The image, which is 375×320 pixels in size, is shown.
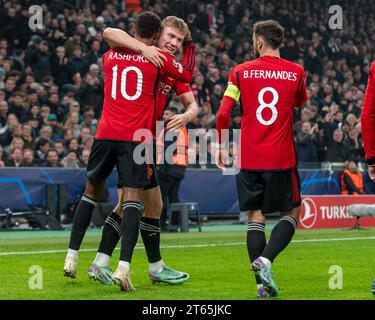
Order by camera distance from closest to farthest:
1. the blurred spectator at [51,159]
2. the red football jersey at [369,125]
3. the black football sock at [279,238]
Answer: the red football jersey at [369,125], the black football sock at [279,238], the blurred spectator at [51,159]

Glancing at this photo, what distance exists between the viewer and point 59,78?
2225cm

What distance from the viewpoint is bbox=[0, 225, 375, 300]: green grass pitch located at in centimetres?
777

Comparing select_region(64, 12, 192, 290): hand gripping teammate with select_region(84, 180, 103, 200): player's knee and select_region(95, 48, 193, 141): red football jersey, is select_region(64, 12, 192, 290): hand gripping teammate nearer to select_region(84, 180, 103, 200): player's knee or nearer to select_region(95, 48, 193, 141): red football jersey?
select_region(95, 48, 193, 141): red football jersey

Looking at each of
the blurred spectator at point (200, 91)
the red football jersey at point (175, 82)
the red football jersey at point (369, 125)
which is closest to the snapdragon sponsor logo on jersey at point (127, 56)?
the red football jersey at point (175, 82)

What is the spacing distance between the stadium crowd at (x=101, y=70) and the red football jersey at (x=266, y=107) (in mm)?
10936

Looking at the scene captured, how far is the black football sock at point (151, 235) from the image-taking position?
28.5ft

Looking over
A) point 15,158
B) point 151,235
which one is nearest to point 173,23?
point 151,235

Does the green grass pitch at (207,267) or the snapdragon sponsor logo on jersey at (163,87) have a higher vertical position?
the snapdragon sponsor logo on jersey at (163,87)

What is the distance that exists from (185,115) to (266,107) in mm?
780

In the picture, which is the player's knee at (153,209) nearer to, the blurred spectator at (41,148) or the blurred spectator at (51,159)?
the blurred spectator at (51,159)

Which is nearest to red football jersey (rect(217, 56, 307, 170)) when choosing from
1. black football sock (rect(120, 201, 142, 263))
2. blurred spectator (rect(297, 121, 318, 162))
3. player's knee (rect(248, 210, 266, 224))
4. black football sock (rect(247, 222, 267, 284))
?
player's knee (rect(248, 210, 266, 224))

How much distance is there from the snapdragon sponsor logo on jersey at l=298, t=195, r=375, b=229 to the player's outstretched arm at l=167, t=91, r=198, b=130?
10.4 metres

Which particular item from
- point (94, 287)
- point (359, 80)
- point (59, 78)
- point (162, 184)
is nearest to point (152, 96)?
point (94, 287)
